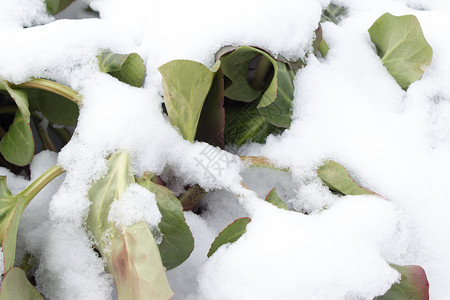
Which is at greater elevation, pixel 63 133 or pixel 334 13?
pixel 334 13

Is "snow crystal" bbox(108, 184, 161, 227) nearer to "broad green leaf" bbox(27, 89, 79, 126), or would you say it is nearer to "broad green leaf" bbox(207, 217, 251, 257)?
"broad green leaf" bbox(207, 217, 251, 257)

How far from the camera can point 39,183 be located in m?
0.52

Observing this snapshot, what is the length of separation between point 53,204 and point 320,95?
0.38 meters

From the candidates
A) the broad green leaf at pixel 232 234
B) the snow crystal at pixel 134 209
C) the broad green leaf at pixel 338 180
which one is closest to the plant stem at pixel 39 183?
the snow crystal at pixel 134 209

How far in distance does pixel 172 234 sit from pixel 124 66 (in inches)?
9.7

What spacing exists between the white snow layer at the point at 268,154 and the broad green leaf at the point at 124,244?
18 millimetres

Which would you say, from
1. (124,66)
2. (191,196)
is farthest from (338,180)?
(124,66)

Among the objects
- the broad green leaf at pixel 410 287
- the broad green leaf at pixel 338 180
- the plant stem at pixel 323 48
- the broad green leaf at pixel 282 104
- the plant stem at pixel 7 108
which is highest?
the plant stem at pixel 323 48

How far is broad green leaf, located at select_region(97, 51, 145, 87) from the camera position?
0.58 metres

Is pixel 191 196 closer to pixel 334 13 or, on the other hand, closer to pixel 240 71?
pixel 240 71

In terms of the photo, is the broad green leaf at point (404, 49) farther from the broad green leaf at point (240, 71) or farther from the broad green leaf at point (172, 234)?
the broad green leaf at point (172, 234)

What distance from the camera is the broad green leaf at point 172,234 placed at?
50 cm

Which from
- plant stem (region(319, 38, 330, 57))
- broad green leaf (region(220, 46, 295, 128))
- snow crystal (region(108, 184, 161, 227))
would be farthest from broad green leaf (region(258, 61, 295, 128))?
snow crystal (region(108, 184, 161, 227))

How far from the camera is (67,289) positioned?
488mm
